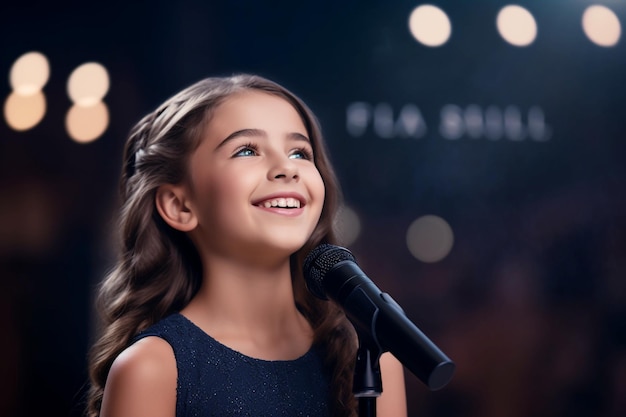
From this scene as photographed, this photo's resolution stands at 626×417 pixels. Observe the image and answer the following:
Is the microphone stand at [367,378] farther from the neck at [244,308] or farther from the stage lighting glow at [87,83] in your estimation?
the stage lighting glow at [87,83]

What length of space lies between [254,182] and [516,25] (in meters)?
1.67

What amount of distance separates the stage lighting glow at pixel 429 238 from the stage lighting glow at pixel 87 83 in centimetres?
110

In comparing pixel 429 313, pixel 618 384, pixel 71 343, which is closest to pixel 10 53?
pixel 71 343

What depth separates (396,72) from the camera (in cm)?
239

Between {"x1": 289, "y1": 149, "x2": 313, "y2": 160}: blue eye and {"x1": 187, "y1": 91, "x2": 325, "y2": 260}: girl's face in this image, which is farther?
{"x1": 289, "y1": 149, "x2": 313, "y2": 160}: blue eye

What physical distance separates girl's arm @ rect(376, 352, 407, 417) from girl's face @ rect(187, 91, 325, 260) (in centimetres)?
27

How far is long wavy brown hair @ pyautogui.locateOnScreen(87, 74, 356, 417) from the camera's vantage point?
126 cm

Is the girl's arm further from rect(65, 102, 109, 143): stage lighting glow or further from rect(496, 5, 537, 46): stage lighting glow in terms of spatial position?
rect(496, 5, 537, 46): stage lighting glow

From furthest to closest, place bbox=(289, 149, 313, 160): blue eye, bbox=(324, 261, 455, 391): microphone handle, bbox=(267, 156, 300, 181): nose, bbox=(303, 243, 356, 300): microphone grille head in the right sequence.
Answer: bbox=(289, 149, 313, 160): blue eye < bbox=(267, 156, 300, 181): nose < bbox=(303, 243, 356, 300): microphone grille head < bbox=(324, 261, 455, 391): microphone handle

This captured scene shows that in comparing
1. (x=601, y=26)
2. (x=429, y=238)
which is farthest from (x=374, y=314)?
(x=601, y=26)

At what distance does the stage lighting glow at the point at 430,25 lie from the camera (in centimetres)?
239

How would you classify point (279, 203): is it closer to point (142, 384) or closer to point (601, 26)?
point (142, 384)

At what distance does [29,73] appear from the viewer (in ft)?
6.72

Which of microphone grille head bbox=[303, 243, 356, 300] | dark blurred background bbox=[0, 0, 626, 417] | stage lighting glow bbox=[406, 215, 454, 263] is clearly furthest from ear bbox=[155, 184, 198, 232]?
stage lighting glow bbox=[406, 215, 454, 263]
